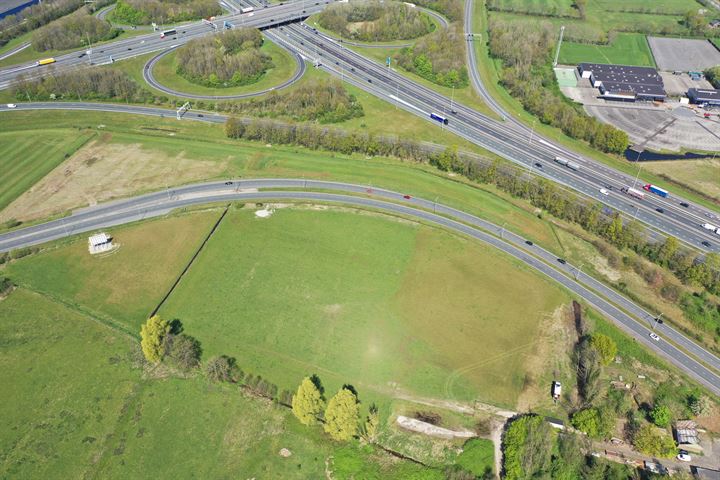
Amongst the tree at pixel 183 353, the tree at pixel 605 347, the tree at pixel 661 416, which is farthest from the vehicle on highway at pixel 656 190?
the tree at pixel 183 353

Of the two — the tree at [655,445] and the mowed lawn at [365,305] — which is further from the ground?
the mowed lawn at [365,305]

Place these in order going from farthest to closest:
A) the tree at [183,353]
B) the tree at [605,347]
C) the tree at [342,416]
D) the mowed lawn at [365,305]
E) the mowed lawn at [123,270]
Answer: the mowed lawn at [123,270], the mowed lawn at [365,305], the tree at [605,347], the tree at [183,353], the tree at [342,416]

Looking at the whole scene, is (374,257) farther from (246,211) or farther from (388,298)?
(246,211)

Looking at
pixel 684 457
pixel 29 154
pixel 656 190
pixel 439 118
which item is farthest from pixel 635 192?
pixel 29 154

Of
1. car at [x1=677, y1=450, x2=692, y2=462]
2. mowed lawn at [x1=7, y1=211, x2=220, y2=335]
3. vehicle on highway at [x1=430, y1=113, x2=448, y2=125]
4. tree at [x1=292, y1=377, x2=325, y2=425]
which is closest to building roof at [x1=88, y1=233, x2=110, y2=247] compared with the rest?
mowed lawn at [x1=7, y1=211, x2=220, y2=335]

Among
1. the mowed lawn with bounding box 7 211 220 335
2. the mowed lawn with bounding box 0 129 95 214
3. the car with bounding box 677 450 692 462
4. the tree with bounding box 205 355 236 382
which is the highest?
the mowed lawn with bounding box 0 129 95 214

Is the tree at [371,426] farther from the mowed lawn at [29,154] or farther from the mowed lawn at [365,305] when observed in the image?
the mowed lawn at [29,154]

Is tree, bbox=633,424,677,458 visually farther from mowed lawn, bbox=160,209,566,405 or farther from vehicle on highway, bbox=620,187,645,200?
vehicle on highway, bbox=620,187,645,200
